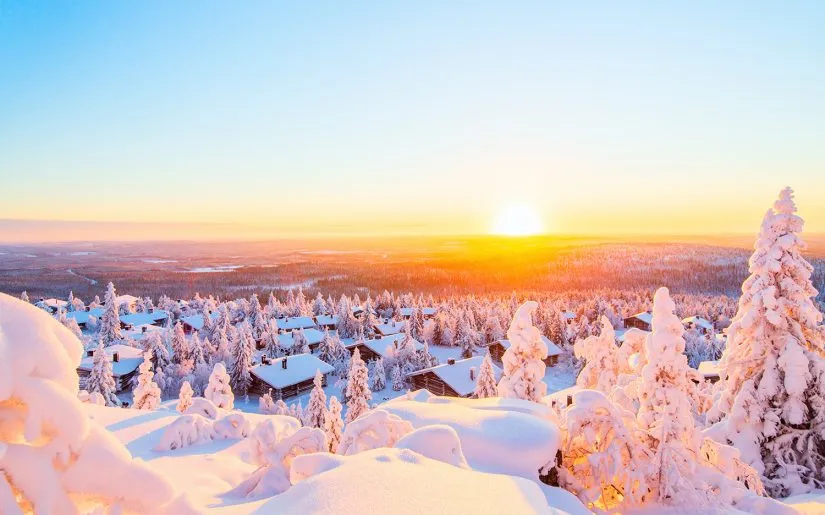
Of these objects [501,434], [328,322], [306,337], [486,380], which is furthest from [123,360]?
[501,434]

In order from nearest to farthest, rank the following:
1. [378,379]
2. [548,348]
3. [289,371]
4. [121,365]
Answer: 1. [121,365]
2. [289,371]
3. [378,379]
4. [548,348]

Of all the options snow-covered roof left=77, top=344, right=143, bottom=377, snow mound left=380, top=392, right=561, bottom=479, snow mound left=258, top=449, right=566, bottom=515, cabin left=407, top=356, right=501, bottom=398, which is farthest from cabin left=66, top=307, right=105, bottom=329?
snow mound left=258, top=449, right=566, bottom=515

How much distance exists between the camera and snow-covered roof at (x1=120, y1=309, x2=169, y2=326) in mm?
76463

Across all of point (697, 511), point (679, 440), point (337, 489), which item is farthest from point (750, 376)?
point (337, 489)

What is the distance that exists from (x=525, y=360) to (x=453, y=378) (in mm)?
25345

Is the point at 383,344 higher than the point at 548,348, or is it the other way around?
the point at 383,344

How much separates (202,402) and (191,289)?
153249 millimetres

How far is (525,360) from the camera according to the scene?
17.5 meters

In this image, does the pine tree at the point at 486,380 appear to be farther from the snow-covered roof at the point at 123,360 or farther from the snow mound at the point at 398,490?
the snow-covered roof at the point at 123,360

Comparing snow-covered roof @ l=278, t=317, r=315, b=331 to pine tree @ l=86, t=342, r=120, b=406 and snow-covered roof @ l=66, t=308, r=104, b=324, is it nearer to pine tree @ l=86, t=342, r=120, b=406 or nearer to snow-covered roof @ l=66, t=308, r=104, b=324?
snow-covered roof @ l=66, t=308, r=104, b=324

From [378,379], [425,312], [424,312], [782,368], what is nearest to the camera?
[782,368]

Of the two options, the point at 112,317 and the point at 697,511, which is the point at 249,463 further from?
the point at 112,317

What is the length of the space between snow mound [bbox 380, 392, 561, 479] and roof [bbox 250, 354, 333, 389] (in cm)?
3656

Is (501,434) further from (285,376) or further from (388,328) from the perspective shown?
(388,328)
